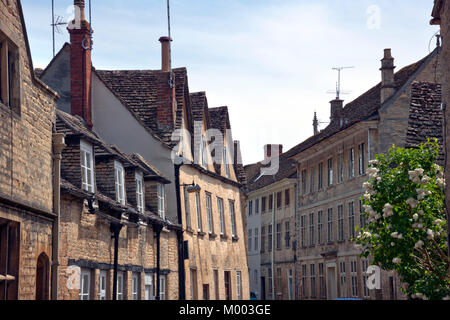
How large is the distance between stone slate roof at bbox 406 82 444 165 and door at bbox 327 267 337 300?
57.9ft

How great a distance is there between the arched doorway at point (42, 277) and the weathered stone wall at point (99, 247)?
0.97 m

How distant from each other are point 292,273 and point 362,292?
13.8 meters

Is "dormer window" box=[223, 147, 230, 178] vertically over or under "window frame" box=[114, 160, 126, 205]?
over

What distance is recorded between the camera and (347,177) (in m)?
43.2

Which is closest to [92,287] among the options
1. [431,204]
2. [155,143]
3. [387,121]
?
[431,204]

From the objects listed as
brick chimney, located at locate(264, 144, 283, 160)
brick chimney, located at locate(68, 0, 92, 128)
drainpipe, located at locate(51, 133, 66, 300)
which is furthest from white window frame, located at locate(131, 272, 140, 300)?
brick chimney, located at locate(264, 144, 283, 160)

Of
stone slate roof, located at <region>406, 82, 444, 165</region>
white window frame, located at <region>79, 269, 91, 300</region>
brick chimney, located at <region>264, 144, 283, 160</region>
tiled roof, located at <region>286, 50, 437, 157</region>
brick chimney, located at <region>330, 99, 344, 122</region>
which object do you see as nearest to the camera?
white window frame, located at <region>79, 269, 91, 300</region>

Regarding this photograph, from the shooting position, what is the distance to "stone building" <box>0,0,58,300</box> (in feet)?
49.3

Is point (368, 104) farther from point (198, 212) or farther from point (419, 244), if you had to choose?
point (419, 244)

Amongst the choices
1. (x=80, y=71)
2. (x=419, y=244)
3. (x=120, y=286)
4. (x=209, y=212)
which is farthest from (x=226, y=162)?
(x=419, y=244)

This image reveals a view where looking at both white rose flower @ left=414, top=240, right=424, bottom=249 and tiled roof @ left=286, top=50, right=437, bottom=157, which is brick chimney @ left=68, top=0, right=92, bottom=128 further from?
tiled roof @ left=286, top=50, right=437, bottom=157

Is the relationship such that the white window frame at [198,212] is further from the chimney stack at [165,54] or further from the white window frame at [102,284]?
the white window frame at [102,284]

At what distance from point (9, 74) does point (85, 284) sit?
6339mm

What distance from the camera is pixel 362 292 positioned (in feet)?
133
